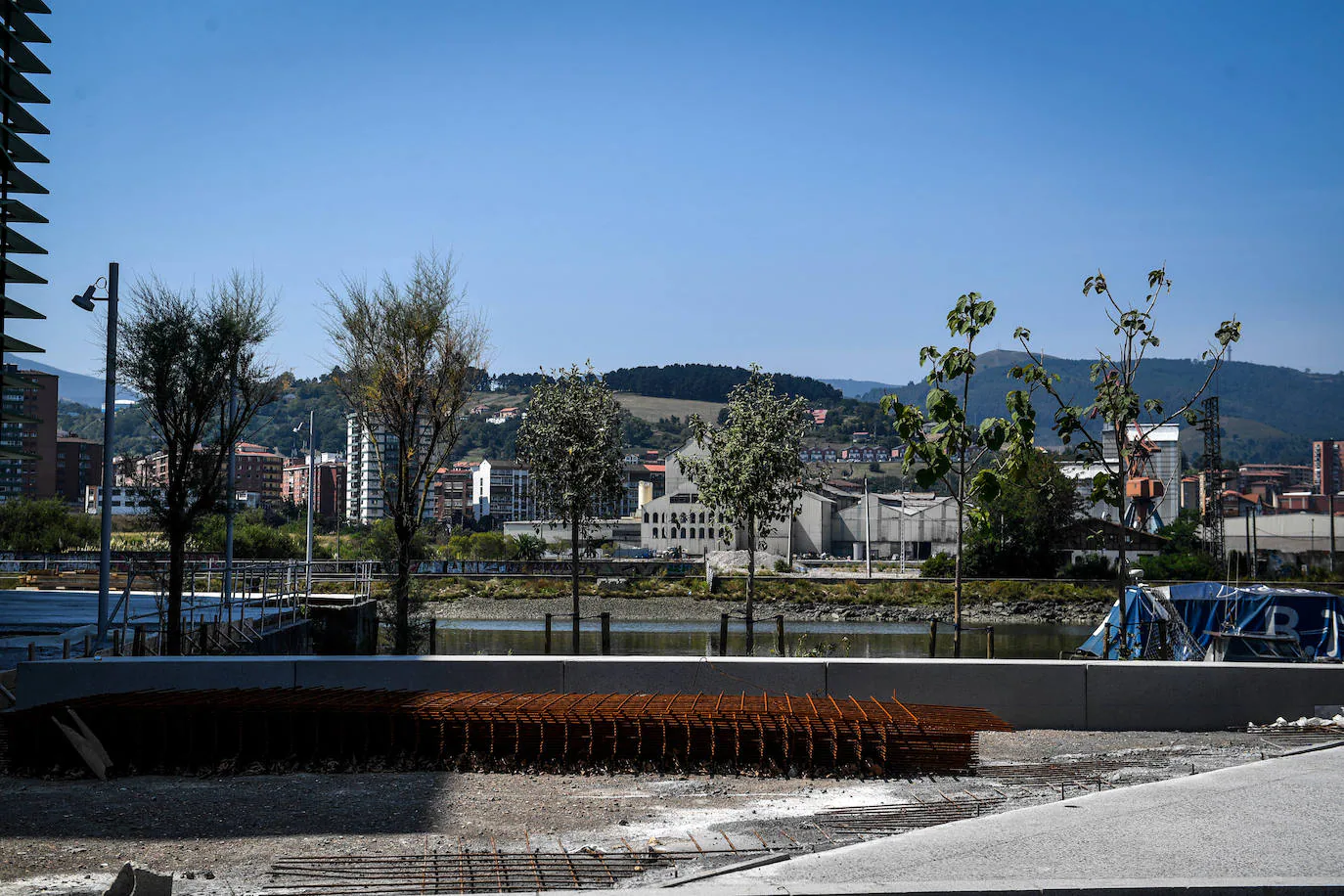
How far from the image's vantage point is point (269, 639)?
78.6 ft

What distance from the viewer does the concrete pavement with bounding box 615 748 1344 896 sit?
263 inches

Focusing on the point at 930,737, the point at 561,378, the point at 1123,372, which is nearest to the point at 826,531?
the point at 561,378

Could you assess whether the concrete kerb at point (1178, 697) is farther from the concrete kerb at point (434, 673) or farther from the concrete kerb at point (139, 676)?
the concrete kerb at point (139, 676)

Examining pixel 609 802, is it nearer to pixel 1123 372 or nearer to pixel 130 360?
pixel 1123 372

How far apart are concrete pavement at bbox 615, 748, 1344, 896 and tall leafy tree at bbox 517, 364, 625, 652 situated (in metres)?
18.1

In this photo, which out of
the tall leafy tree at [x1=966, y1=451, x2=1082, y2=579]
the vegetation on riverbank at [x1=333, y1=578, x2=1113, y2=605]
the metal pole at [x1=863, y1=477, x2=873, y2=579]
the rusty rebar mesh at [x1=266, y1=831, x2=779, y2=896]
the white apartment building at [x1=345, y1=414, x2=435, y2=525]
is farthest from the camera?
the metal pole at [x1=863, y1=477, x2=873, y2=579]

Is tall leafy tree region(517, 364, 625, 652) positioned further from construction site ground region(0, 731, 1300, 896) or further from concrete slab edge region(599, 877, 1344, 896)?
concrete slab edge region(599, 877, 1344, 896)

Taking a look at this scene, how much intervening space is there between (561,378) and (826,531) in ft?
237

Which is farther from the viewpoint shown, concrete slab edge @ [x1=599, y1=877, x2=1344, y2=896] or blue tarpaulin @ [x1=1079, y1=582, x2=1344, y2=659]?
blue tarpaulin @ [x1=1079, y1=582, x2=1344, y2=659]

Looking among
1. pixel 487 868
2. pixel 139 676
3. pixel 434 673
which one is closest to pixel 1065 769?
pixel 487 868

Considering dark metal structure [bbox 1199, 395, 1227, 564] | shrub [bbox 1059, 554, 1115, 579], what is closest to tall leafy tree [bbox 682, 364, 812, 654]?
shrub [bbox 1059, 554, 1115, 579]

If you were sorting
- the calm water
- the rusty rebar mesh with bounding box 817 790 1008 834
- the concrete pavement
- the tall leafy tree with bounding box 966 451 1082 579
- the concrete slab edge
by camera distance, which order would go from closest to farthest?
the concrete slab edge
the concrete pavement
the rusty rebar mesh with bounding box 817 790 1008 834
the calm water
the tall leafy tree with bounding box 966 451 1082 579

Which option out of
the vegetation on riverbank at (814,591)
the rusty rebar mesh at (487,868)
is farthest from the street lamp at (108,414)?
the vegetation on riverbank at (814,591)

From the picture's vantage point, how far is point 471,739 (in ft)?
37.4
